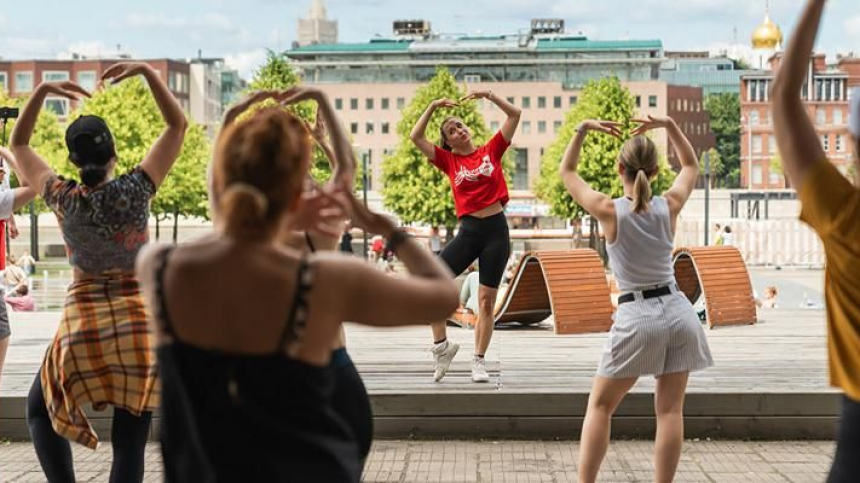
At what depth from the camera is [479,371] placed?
34.6 ft

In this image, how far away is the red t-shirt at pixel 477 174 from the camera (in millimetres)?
10055

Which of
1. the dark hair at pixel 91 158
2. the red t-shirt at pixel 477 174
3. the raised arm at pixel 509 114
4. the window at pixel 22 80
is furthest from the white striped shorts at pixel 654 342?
the window at pixel 22 80

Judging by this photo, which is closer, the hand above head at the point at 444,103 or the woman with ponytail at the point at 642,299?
the woman with ponytail at the point at 642,299

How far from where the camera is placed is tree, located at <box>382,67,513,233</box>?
78.0 meters

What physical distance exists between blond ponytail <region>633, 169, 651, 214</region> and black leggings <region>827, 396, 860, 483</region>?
3.00 m

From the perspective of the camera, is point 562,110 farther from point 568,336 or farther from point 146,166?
point 146,166

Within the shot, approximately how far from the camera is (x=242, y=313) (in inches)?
126

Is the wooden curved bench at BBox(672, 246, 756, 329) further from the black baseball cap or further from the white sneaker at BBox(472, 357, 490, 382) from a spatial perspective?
the black baseball cap

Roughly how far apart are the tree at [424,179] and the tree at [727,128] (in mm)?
107485

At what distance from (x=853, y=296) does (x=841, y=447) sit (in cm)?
40

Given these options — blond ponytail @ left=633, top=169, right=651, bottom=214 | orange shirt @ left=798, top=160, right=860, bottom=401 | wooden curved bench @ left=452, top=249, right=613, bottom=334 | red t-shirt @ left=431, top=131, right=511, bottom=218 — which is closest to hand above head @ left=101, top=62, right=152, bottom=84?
blond ponytail @ left=633, top=169, right=651, bottom=214

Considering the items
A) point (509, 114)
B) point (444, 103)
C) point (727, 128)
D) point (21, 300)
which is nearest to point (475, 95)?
point (444, 103)

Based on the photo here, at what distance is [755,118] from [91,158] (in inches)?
6408

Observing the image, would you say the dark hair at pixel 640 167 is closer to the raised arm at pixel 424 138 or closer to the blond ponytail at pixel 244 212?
the raised arm at pixel 424 138
